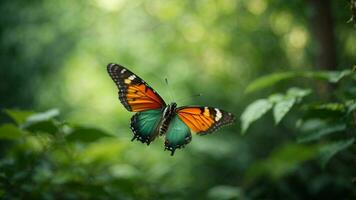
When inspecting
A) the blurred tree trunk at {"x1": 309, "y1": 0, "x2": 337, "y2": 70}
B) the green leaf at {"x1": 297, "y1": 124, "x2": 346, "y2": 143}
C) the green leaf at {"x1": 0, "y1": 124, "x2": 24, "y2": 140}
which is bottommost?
the green leaf at {"x1": 297, "y1": 124, "x2": 346, "y2": 143}

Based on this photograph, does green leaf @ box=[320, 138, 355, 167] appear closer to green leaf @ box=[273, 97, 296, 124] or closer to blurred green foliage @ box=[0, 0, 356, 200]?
green leaf @ box=[273, 97, 296, 124]

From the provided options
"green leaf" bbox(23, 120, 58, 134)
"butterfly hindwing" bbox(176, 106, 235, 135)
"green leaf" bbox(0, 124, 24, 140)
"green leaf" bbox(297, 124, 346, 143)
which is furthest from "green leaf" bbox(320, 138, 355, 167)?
"green leaf" bbox(0, 124, 24, 140)

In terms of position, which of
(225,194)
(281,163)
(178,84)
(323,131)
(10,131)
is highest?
(178,84)

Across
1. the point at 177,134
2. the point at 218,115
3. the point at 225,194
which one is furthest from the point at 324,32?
the point at 177,134

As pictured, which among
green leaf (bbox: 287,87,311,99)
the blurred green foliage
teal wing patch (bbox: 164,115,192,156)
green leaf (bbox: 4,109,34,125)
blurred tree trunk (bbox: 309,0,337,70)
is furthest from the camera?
blurred tree trunk (bbox: 309,0,337,70)

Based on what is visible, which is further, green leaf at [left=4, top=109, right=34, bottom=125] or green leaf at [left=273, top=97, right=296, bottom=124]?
green leaf at [left=4, top=109, right=34, bottom=125]

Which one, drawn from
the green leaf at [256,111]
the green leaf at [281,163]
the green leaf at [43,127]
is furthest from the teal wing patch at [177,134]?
the green leaf at [281,163]

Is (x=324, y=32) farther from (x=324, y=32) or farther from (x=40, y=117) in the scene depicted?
(x=40, y=117)
